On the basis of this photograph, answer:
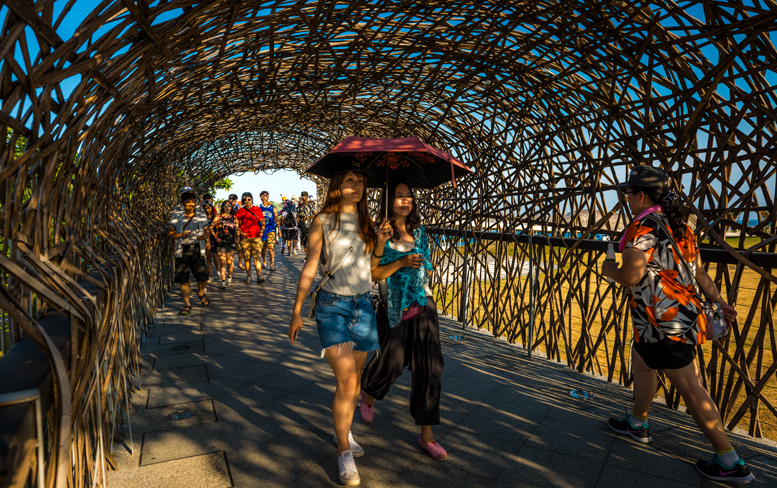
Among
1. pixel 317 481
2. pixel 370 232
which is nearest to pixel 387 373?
pixel 317 481

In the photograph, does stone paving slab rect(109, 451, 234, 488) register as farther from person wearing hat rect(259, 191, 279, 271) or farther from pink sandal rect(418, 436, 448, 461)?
person wearing hat rect(259, 191, 279, 271)

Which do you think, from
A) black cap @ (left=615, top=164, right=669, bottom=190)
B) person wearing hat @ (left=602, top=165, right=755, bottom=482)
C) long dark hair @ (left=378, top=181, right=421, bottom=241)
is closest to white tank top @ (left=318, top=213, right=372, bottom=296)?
long dark hair @ (left=378, top=181, right=421, bottom=241)

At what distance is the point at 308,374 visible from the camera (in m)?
3.93

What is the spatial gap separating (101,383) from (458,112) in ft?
20.4

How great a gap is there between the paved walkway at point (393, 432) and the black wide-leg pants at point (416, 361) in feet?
1.00

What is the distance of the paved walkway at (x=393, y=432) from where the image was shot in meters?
2.40

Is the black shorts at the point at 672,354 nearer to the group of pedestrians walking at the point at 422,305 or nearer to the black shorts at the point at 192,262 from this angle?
the group of pedestrians walking at the point at 422,305

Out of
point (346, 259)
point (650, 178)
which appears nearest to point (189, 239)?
point (346, 259)

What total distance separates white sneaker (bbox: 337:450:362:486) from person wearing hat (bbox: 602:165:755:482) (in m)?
1.87

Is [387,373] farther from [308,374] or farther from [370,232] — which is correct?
[308,374]

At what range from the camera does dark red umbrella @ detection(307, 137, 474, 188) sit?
269cm

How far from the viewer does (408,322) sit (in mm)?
2762

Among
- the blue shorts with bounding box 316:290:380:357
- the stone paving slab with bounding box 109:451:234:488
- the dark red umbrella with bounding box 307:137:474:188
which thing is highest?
the dark red umbrella with bounding box 307:137:474:188

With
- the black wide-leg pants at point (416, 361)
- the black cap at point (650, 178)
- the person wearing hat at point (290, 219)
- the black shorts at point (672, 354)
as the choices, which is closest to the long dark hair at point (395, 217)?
the black wide-leg pants at point (416, 361)
